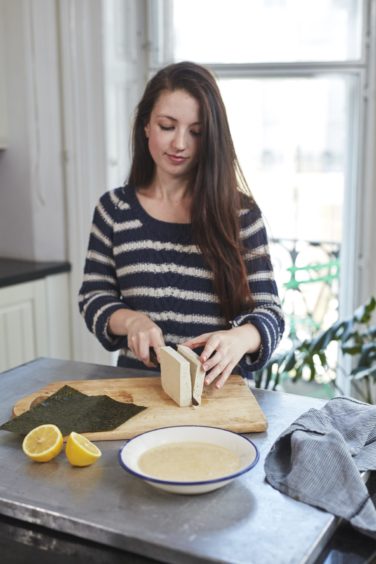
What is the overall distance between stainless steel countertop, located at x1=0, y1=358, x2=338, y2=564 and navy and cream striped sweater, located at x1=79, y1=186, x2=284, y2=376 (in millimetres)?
479

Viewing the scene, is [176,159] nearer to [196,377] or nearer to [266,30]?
[196,377]

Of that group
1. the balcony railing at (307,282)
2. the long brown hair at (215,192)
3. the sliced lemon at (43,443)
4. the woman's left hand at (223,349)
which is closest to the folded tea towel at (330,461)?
the woman's left hand at (223,349)

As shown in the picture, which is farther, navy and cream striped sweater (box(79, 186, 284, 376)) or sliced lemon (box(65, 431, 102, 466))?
navy and cream striped sweater (box(79, 186, 284, 376))

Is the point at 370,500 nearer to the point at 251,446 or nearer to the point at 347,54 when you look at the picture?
the point at 251,446

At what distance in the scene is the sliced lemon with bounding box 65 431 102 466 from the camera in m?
1.05

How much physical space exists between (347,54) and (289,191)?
0.55 metres

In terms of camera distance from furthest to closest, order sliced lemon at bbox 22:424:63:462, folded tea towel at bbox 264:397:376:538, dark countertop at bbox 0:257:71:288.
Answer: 1. dark countertop at bbox 0:257:71:288
2. sliced lemon at bbox 22:424:63:462
3. folded tea towel at bbox 264:397:376:538

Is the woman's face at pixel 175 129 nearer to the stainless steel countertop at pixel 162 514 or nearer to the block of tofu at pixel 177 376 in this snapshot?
the block of tofu at pixel 177 376

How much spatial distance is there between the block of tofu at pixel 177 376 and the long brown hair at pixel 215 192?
292mm

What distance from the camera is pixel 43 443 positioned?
110cm

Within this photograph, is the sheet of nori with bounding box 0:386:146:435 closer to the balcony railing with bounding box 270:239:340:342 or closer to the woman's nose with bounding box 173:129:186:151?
the woman's nose with bounding box 173:129:186:151

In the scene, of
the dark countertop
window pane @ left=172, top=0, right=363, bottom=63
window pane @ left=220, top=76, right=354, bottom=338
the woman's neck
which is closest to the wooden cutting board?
the woman's neck

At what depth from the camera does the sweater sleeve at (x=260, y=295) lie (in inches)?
57.9

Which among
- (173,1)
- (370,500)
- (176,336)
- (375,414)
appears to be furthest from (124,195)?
(173,1)
